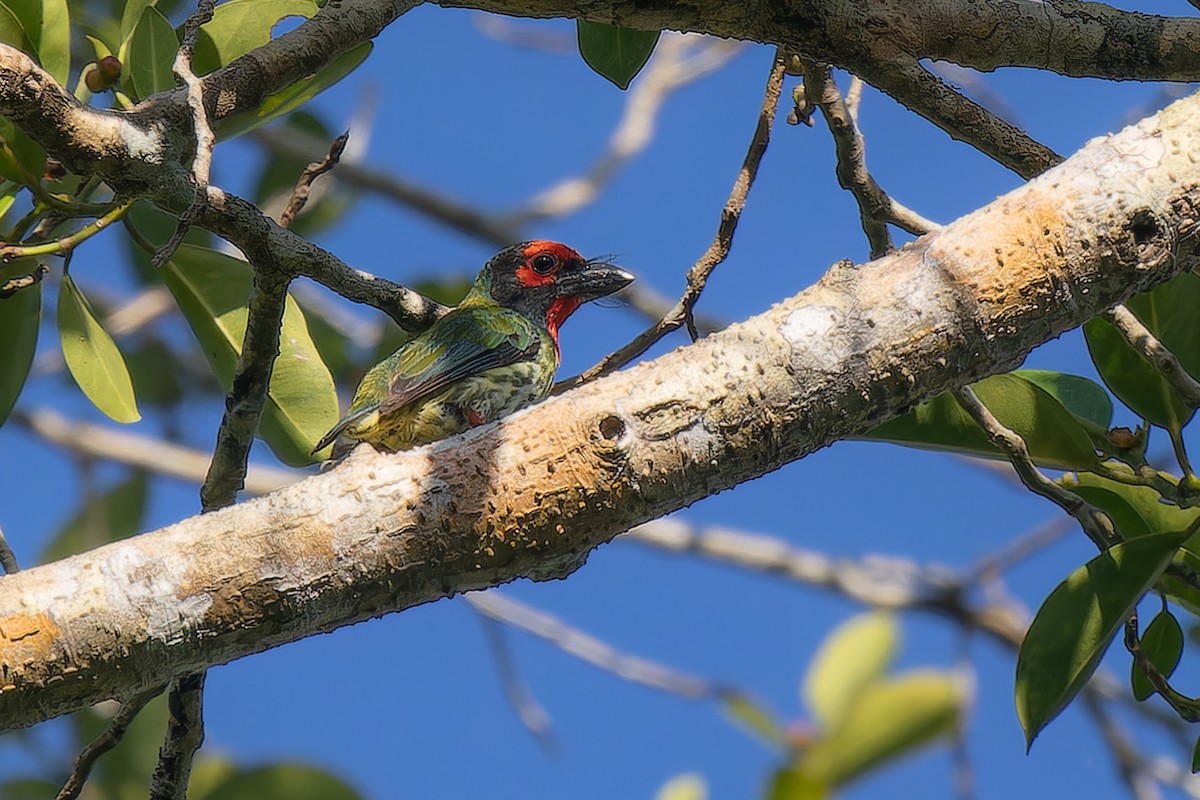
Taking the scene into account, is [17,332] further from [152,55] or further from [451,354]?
[451,354]

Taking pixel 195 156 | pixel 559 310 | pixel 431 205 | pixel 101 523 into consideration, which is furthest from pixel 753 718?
pixel 431 205

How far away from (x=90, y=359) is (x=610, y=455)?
148cm

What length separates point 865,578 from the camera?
22.1 ft

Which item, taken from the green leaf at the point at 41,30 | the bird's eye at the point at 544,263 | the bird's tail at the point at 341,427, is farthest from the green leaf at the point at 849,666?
the bird's eye at the point at 544,263

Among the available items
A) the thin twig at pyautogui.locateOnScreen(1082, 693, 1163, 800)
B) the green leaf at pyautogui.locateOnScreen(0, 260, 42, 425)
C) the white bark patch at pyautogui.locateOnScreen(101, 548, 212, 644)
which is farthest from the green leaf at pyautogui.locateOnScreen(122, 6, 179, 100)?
the thin twig at pyautogui.locateOnScreen(1082, 693, 1163, 800)

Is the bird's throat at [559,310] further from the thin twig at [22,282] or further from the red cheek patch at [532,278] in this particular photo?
the thin twig at [22,282]

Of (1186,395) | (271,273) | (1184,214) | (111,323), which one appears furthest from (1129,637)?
(111,323)

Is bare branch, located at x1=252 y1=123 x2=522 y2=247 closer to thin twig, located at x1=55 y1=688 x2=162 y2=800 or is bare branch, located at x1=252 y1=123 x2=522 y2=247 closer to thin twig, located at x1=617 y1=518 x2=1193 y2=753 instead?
thin twig, located at x1=617 y1=518 x2=1193 y2=753

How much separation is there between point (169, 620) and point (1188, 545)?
6.38 feet

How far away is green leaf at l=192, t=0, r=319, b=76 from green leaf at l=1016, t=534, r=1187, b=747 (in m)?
2.05

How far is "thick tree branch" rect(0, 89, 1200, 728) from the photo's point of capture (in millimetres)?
1931

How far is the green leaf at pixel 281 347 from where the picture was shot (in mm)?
3021

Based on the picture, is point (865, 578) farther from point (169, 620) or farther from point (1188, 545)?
point (169, 620)

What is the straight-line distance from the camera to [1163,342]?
2809 millimetres
